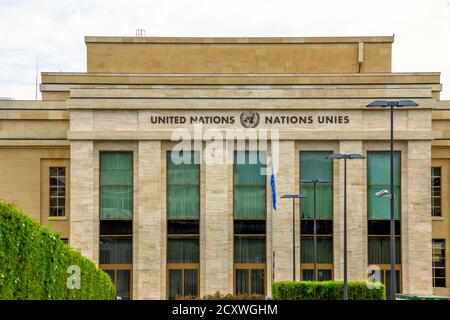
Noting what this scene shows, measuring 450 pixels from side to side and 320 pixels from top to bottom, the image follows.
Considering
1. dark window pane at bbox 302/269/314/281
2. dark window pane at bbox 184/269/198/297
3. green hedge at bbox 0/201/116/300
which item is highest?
green hedge at bbox 0/201/116/300

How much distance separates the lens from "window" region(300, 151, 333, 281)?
60.3 m

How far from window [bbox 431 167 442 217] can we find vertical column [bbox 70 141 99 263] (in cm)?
2230

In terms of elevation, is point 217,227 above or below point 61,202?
below

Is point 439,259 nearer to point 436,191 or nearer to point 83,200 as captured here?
point 436,191

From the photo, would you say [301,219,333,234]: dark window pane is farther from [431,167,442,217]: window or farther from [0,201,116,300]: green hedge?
[0,201,116,300]: green hedge

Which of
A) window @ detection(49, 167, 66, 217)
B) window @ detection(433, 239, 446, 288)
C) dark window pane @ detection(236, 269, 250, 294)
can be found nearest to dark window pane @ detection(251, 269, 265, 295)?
dark window pane @ detection(236, 269, 250, 294)

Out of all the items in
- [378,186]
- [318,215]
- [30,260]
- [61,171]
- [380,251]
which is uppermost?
[61,171]

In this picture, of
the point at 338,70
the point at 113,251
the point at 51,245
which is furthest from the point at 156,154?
the point at 51,245

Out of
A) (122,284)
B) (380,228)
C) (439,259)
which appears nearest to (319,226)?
(380,228)

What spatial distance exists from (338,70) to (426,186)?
11.6m

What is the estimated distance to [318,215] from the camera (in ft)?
200

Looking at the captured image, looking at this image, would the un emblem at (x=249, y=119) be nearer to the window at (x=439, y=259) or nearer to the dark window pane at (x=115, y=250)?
the dark window pane at (x=115, y=250)

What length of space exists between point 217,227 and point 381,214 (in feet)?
34.7

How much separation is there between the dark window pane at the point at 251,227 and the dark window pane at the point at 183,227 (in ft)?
9.09
